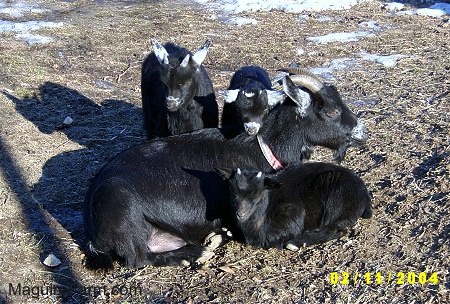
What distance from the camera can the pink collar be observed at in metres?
6.35

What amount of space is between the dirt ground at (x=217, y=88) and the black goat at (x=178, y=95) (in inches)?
26.6

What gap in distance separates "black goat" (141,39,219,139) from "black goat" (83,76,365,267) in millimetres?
1019

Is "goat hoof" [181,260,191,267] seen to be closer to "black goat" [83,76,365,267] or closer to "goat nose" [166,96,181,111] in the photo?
"black goat" [83,76,365,267]

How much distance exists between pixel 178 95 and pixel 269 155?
1412mm

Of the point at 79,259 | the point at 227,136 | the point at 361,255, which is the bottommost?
the point at 79,259

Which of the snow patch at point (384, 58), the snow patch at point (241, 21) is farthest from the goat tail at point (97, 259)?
the snow patch at point (241, 21)

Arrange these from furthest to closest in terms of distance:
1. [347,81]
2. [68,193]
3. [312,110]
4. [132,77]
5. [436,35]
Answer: [436,35] → [132,77] → [347,81] → [68,193] → [312,110]

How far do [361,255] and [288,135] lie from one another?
1386mm

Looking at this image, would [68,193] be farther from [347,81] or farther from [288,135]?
[347,81]

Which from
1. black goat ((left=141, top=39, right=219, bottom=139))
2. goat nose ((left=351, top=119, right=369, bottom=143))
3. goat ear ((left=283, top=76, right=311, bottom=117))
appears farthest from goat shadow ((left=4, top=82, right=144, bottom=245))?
goat nose ((left=351, top=119, right=369, bottom=143))

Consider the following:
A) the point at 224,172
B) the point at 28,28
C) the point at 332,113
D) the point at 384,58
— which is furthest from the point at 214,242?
the point at 28,28

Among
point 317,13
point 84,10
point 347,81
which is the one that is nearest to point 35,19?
point 84,10

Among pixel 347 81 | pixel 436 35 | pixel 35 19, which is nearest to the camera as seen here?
pixel 347 81

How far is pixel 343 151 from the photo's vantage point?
22.2 ft
